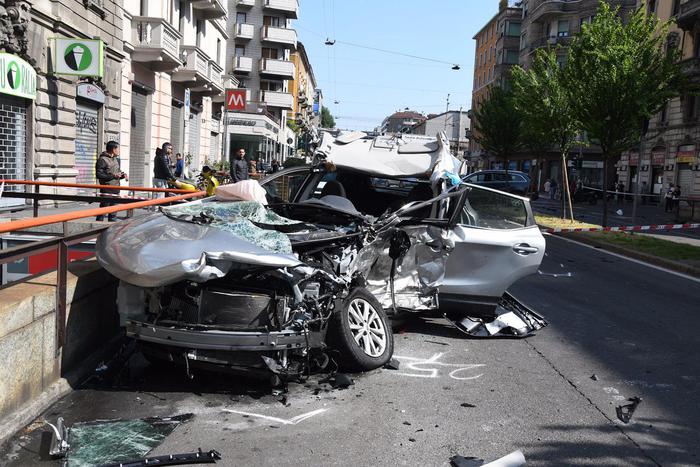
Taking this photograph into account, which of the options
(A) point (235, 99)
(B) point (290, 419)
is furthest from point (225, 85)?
(B) point (290, 419)

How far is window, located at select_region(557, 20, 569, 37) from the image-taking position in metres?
60.9

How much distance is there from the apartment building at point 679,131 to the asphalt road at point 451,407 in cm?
3415

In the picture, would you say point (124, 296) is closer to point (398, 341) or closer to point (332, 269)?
point (332, 269)

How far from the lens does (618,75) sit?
1844 centimetres

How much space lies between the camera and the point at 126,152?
2100 centimetres

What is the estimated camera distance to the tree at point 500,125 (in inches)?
1850

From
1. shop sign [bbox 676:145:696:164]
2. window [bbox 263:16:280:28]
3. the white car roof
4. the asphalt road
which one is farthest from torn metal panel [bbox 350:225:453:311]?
window [bbox 263:16:280:28]

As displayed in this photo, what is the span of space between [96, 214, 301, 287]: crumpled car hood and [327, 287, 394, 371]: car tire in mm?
727

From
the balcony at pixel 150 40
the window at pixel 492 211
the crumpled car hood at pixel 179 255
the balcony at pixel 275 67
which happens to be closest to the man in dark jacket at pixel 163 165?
the balcony at pixel 150 40

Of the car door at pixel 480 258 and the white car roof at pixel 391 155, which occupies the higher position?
the white car roof at pixel 391 155

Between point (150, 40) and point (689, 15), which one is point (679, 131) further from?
point (150, 40)

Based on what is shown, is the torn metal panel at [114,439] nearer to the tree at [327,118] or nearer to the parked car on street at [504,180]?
the parked car on street at [504,180]

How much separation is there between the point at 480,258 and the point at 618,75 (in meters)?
14.5

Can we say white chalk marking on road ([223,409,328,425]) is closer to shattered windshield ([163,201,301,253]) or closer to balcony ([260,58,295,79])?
shattered windshield ([163,201,301,253])
